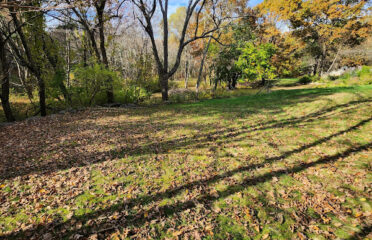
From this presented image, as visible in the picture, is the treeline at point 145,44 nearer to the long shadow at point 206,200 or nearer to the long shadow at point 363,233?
the long shadow at point 206,200

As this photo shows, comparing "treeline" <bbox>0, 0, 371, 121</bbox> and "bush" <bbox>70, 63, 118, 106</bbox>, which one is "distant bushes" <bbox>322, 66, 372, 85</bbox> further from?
"bush" <bbox>70, 63, 118, 106</bbox>

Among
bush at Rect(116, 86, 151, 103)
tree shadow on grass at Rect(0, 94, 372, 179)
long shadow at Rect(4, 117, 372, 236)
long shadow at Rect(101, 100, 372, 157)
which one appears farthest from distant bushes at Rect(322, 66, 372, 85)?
bush at Rect(116, 86, 151, 103)

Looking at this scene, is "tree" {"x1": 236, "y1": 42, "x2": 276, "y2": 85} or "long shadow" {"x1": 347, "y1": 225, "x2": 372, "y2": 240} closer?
"long shadow" {"x1": 347, "y1": 225, "x2": 372, "y2": 240}

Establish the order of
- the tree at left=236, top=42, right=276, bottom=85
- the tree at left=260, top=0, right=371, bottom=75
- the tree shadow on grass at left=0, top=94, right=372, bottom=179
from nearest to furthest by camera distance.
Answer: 1. the tree shadow on grass at left=0, top=94, right=372, bottom=179
2. the tree at left=236, top=42, right=276, bottom=85
3. the tree at left=260, top=0, right=371, bottom=75

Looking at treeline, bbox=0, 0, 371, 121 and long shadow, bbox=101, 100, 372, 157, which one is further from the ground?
treeline, bbox=0, 0, 371, 121

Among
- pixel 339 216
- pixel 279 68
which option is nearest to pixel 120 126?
pixel 339 216

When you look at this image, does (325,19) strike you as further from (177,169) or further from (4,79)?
(4,79)

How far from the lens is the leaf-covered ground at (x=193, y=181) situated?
8.94ft

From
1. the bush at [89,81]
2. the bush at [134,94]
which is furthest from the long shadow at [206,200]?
the bush at [134,94]

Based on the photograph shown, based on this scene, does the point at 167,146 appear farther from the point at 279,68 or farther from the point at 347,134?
the point at 279,68

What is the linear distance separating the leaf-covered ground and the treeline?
127 inches

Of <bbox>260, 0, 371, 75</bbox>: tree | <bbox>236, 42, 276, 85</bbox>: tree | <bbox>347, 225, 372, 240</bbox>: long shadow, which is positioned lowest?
<bbox>347, 225, 372, 240</bbox>: long shadow

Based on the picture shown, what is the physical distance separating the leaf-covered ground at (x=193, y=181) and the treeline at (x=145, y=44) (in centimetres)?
324

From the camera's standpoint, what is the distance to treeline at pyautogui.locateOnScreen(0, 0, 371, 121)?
9.80m
